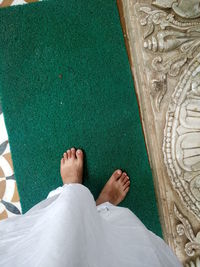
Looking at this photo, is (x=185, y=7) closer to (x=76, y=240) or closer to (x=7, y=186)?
(x=76, y=240)

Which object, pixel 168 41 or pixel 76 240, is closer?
pixel 76 240

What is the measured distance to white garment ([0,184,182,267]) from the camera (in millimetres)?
555

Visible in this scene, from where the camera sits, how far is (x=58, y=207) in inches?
26.3

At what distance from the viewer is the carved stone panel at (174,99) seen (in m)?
0.95

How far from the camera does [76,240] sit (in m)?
0.58

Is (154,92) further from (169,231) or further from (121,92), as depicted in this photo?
(169,231)

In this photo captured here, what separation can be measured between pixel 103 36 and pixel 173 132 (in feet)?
1.68

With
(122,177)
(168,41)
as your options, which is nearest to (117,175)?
(122,177)

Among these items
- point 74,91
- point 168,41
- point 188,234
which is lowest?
point 188,234

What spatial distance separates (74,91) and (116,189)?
461 millimetres

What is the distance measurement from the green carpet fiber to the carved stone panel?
10 centimetres

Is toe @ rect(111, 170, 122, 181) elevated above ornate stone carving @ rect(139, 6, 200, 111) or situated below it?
below

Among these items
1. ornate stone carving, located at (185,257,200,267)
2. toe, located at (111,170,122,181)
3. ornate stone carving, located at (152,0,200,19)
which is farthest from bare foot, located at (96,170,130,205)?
ornate stone carving, located at (152,0,200,19)

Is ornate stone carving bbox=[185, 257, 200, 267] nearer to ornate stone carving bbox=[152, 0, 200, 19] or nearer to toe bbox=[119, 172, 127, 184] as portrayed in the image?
toe bbox=[119, 172, 127, 184]
